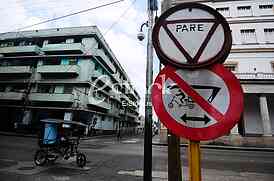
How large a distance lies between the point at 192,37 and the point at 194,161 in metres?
0.93

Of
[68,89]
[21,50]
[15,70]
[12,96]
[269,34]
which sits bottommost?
[12,96]

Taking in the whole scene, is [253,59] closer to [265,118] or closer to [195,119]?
[265,118]

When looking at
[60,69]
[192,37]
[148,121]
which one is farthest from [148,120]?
[60,69]

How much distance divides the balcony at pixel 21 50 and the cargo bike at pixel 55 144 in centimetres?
2626

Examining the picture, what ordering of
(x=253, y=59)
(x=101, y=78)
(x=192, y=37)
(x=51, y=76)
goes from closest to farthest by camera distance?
(x=192, y=37) < (x=253, y=59) < (x=51, y=76) < (x=101, y=78)

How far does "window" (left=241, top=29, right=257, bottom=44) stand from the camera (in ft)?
76.2

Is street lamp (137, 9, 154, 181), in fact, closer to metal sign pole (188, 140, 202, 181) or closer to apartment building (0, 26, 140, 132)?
metal sign pole (188, 140, 202, 181)

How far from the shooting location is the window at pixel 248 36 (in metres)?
23.2

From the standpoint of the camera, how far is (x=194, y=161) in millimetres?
1329

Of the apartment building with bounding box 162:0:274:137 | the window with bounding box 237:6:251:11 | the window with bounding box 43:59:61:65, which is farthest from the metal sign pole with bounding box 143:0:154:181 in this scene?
the window with bounding box 43:59:61:65

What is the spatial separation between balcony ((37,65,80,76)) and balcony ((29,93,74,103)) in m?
3.50

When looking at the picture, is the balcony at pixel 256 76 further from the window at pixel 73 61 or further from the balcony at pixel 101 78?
the window at pixel 73 61

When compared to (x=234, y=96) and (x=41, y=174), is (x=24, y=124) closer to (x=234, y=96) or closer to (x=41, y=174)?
(x=41, y=174)

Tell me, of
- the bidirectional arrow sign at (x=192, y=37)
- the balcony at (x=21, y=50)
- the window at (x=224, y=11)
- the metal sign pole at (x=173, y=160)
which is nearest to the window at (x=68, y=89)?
the balcony at (x=21, y=50)
